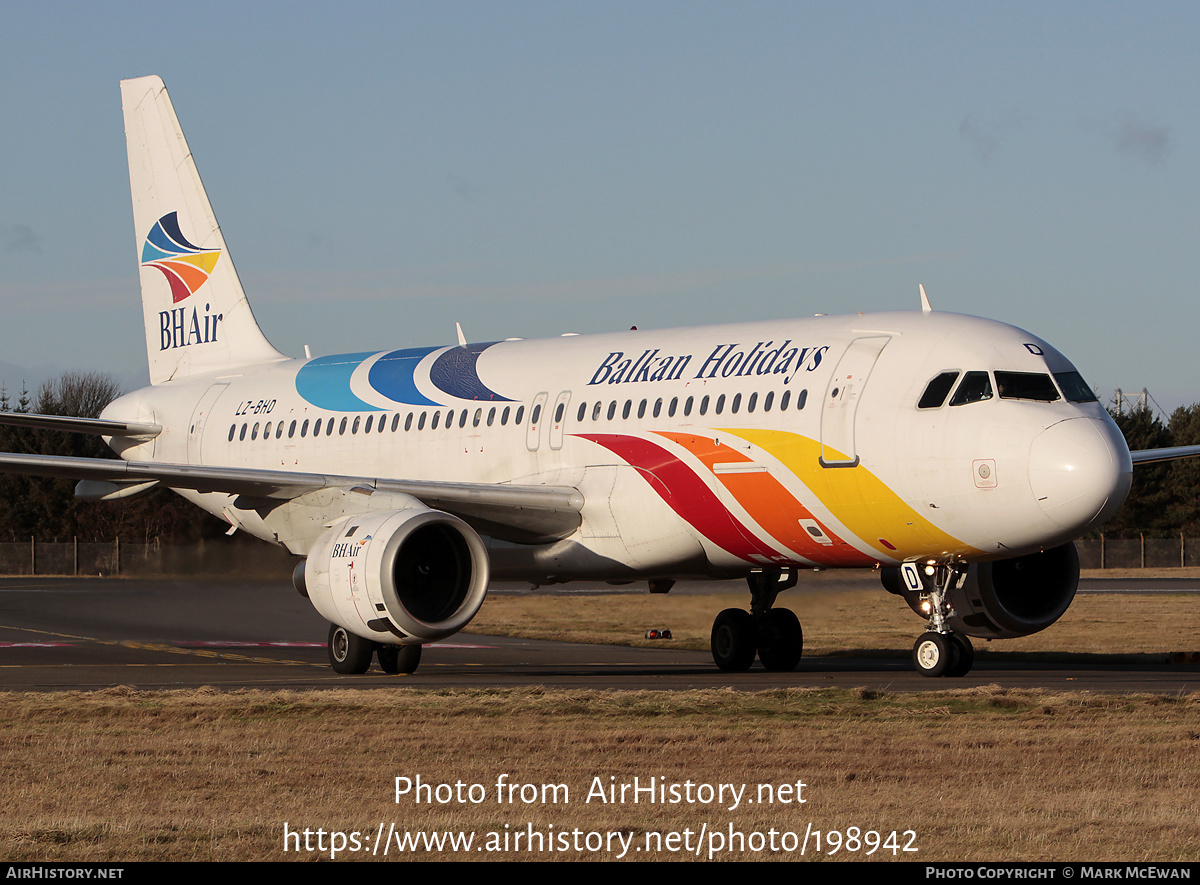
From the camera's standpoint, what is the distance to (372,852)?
836 centimetres

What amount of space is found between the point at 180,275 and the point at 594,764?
67.7ft

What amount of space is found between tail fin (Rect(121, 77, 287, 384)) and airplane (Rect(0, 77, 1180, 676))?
3.57 meters

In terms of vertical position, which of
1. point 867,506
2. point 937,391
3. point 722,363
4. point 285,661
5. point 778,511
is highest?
point 722,363

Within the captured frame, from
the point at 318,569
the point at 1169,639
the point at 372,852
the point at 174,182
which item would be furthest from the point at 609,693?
the point at 174,182

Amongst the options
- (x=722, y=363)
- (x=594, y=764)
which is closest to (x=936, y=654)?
(x=722, y=363)

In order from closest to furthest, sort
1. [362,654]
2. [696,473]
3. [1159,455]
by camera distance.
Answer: [696,473], [362,654], [1159,455]

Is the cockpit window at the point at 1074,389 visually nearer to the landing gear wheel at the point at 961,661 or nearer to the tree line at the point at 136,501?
the landing gear wheel at the point at 961,661

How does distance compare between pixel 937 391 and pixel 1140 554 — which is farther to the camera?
pixel 1140 554

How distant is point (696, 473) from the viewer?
63.9ft

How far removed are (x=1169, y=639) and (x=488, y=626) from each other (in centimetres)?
1363

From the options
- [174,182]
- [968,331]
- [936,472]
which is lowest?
[936,472]

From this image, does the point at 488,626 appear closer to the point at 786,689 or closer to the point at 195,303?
the point at 195,303

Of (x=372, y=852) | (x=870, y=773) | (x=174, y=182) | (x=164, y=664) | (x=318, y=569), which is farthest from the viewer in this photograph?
(x=174, y=182)

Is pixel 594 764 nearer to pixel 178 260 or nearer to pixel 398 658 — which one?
pixel 398 658
